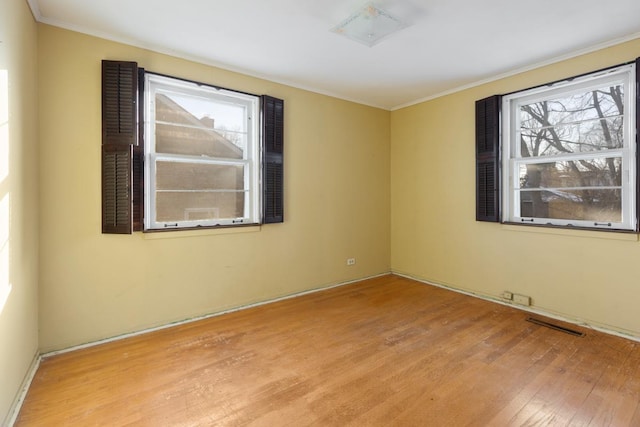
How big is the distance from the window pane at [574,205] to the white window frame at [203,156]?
10.1 feet

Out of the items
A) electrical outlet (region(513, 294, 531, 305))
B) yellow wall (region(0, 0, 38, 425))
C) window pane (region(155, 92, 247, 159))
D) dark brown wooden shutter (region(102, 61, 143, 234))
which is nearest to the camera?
yellow wall (region(0, 0, 38, 425))

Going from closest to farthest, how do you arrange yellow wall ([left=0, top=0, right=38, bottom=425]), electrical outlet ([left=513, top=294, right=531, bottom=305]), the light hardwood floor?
yellow wall ([left=0, top=0, right=38, bottom=425]), the light hardwood floor, electrical outlet ([left=513, top=294, right=531, bottom=305])

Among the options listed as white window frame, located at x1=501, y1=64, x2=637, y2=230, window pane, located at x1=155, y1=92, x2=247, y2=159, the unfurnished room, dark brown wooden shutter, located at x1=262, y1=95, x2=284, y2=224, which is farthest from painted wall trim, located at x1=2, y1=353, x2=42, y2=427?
white window frame, located at x1=501, y1=64, x2=637, y2=230

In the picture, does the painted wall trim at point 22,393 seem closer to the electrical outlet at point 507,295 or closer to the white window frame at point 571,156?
the electrical outlet at point 507,295

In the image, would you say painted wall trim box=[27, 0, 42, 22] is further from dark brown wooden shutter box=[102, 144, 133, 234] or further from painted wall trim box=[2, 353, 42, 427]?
painted wall trim box=[2, 353, 42, 427]

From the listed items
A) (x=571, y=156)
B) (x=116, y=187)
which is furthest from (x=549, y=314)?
(x=116, y=187)

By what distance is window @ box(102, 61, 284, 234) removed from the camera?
2.67 m

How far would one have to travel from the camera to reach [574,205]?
315 cm

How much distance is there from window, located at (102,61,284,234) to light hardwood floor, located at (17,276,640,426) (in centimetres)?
113

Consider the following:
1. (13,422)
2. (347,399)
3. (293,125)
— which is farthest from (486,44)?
(13,422)

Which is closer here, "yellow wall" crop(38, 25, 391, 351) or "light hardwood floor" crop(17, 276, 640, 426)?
"light hardwood floor" crop(17, 276, 640, 426)

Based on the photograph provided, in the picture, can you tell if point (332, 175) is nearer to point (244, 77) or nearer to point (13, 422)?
point (244, 77)

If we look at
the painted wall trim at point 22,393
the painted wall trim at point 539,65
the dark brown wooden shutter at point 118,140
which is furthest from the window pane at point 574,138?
the painted wall trim at point 22,393

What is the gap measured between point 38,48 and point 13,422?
2.60 meters
